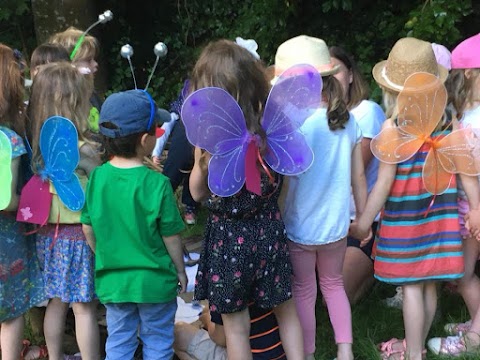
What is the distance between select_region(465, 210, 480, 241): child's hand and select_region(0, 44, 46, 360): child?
187 centimetres

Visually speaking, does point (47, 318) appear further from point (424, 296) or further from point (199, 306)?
point (424, 296)

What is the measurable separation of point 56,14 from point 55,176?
335cm

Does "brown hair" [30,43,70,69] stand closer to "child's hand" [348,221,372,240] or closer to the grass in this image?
"child's hand" [348,221,372,240]

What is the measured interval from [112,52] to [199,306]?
464cm

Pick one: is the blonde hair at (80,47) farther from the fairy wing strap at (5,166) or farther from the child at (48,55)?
the fairy wing strap at (5,166)

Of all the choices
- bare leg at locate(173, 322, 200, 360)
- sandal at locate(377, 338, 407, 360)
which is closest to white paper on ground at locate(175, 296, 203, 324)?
bare leg at locate(173, 322, 200, 360)

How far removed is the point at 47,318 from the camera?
112 inches

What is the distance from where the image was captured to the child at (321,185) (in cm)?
261

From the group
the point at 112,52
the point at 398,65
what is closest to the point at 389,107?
the point at 398,65

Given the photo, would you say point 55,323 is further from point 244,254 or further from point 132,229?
point 244,254

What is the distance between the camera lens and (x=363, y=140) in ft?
10.4

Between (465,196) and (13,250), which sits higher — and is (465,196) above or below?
above

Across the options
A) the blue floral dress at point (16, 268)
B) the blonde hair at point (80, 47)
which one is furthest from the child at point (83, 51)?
the blue floral dress at point (16, 268)

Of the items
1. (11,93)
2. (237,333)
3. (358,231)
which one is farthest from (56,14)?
(237,333)
